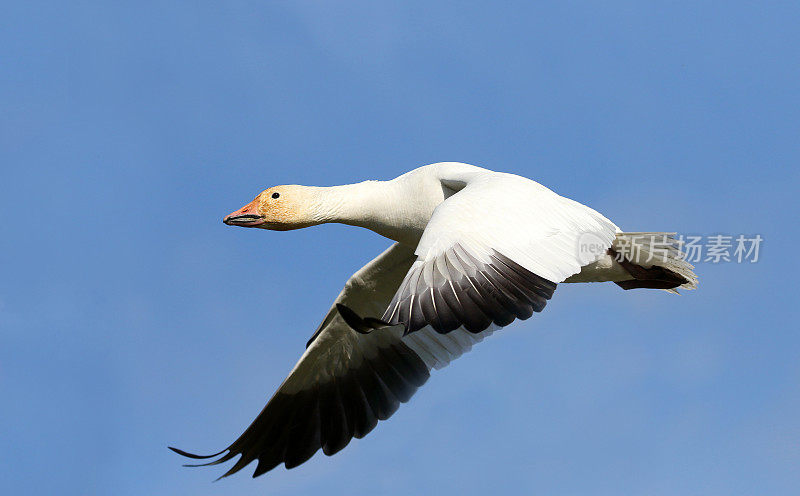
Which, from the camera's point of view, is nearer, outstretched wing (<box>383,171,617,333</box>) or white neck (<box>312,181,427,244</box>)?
outstretched wing (<box>383,171,617,333</box>)

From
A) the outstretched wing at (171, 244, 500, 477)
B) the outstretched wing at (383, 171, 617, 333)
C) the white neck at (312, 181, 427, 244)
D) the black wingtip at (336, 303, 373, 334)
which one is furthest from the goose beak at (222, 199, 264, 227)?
the black wingtip at (336, 303, 373, 334)

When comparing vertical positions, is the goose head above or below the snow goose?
above

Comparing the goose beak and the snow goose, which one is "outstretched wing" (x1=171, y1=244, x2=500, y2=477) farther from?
the goose beak

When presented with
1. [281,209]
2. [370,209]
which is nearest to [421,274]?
[370,209]

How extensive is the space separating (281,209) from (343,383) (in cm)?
148

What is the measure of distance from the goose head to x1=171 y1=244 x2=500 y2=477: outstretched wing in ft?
2.32

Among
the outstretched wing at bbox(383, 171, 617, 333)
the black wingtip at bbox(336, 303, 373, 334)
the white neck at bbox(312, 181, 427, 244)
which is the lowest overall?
the black wingtip at bbox(336, 303, 373, 334)

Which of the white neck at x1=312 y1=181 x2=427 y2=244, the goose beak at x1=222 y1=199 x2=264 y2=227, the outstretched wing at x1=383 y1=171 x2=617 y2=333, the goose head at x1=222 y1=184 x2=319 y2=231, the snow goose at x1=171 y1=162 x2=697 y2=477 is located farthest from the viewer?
the goose beak at x1=222 y1=199 x2=264 y2=227

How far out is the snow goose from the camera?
523cm

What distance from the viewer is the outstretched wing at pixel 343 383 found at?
7.62 meters

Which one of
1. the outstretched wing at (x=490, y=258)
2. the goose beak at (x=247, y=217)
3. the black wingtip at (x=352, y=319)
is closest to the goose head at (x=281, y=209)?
the goose beak at (x=247, y=217)

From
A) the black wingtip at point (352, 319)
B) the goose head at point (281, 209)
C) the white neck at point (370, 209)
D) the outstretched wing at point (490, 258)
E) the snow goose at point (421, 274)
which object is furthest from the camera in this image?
the goose head at point (281, 209)

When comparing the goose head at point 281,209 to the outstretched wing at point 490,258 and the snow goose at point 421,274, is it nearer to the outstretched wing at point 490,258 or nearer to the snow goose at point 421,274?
the snow goose at point 421,274

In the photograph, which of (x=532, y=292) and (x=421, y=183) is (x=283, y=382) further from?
(x=532, y=292)
